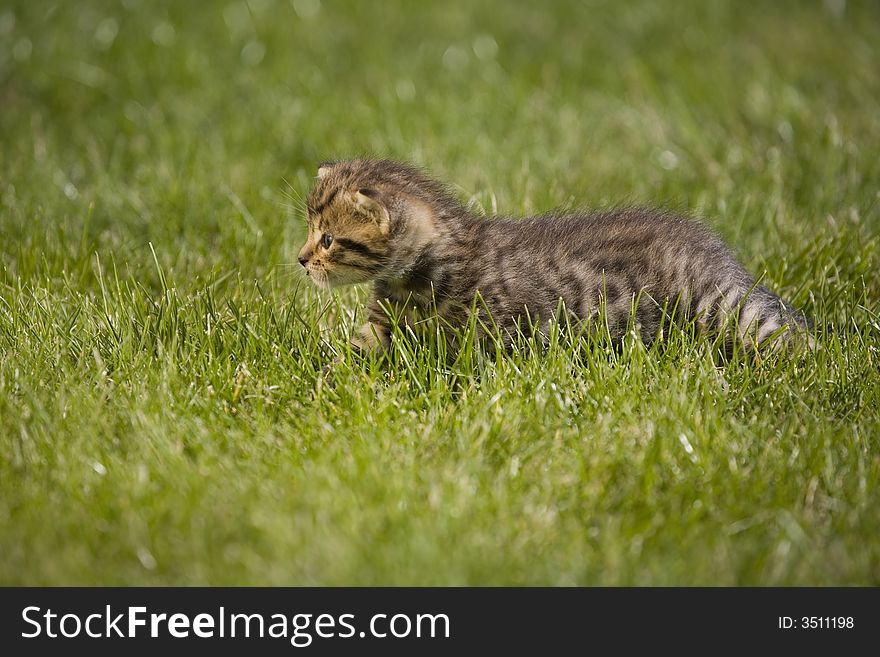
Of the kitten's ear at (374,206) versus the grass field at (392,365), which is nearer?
the grass field at (392,365)

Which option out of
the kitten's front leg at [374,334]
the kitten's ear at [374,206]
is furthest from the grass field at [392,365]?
the kitten's ear at [374,206]

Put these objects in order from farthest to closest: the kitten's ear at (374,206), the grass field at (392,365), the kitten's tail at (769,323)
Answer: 1. the kitten's tail at (769,323)
2. the kitten's ear at (374,206)
3. the grass field at (392,365)

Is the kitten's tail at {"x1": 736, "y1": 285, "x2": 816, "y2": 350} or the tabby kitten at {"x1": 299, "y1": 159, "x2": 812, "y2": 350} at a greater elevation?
the tabby kitten at {"x1": 299, "y1": 159, "x2": 812, "y2": 350}

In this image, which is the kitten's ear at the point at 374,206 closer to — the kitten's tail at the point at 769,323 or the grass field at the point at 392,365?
the grass field at the point at 392,365

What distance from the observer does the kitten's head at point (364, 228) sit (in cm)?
407

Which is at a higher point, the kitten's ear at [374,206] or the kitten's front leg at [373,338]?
the kitten's ear at [374,206]

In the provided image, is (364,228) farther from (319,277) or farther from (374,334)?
(374,334)

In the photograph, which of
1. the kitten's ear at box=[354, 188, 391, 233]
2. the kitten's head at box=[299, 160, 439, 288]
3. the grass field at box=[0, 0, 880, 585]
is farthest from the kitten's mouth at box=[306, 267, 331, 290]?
the kitten's ear at box=[354, 188, 391, 233]

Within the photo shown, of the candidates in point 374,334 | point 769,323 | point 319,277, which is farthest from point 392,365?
point 769,323

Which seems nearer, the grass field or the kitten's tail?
the grass field

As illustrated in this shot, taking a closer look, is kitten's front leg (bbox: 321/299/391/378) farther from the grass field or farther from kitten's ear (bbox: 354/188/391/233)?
kitten's ear (bbox: 354/188/391/233)

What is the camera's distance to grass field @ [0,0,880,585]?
2990 millimetres

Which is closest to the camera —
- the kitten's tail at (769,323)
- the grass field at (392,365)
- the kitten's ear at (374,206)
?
the grass field at (392,365)

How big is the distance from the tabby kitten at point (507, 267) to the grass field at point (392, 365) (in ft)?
0.63
